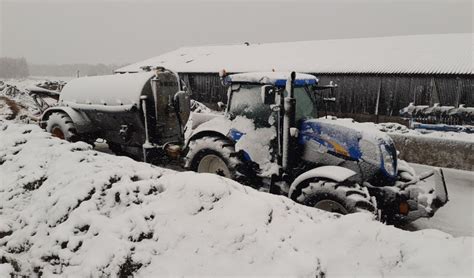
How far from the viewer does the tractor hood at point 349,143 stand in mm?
4887

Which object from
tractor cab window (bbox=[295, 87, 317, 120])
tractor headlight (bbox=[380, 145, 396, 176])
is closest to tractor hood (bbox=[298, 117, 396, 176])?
tractor headlight (bbox=[380, 145, 396, 176])

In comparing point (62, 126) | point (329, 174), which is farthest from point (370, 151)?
point (62, 126)

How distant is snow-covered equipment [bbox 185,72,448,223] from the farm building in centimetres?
1391

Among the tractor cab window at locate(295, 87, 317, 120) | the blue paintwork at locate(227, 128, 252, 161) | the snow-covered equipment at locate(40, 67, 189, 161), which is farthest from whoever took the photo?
the snow-covered equipment at locate(40, 67, 189, 161)

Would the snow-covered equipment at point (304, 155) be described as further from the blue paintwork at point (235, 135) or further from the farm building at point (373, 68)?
the farm building at point (373, 68)

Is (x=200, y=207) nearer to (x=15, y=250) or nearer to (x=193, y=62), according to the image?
(x=15, y=250)

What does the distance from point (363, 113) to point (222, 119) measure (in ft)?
50.5

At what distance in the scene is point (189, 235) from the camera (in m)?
2.63

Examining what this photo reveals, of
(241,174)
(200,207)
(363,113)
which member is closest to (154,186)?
(200,207)

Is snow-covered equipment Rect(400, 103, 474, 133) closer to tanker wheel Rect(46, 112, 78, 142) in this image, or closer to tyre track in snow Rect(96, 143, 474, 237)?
tyre track in snow Rect(96, 143, 474, 237)

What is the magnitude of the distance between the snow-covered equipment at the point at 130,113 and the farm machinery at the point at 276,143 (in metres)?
0.03

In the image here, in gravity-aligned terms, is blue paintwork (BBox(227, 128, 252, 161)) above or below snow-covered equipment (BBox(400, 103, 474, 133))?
above

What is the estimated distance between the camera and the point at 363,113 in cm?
1969

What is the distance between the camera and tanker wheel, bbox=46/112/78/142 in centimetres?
834
